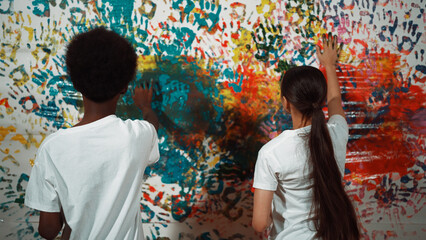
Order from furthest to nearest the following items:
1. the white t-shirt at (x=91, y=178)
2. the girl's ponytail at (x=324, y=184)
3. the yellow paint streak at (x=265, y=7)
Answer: the yellow paint streak at (x=265, y=7) → the girl's ponytail at (x=324, y=184) → the white t-shirt at (x=91, y=178)

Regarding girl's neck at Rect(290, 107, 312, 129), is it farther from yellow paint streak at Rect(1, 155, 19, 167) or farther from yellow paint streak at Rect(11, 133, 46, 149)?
yellow paint streak at Rect(1, 155, 19, 167)

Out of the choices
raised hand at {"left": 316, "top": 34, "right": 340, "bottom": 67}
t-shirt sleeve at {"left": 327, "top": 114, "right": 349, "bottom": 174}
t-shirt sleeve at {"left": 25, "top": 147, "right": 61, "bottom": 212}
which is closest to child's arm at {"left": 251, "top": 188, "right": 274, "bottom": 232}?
t-shirt sleeve at {"left": 327, "top": 114, "right": 349, "bottom": 174}

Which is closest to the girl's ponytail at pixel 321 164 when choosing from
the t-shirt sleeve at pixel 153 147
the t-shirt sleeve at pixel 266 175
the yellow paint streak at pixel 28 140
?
the t-shirt sleeve at pixel 266 175

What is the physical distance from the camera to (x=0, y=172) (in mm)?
1526

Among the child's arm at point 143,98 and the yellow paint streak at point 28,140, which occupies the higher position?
the child's arm at point 143,98

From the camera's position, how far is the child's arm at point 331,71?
120 cm

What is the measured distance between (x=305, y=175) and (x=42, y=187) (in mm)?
741

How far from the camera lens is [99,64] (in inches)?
32.4

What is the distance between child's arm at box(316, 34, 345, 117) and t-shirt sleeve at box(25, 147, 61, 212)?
0.98 metres

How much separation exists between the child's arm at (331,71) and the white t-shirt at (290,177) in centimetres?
31

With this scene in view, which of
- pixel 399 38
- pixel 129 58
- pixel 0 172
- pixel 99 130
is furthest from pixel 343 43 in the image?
pixel 0 172

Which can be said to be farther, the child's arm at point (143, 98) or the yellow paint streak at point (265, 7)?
the yellow paint streak at point (265, 7)

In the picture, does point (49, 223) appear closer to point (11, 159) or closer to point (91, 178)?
point (91, 178)

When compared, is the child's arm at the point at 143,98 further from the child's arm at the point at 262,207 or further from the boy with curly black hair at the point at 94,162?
the child's arm at the point at 262,207
